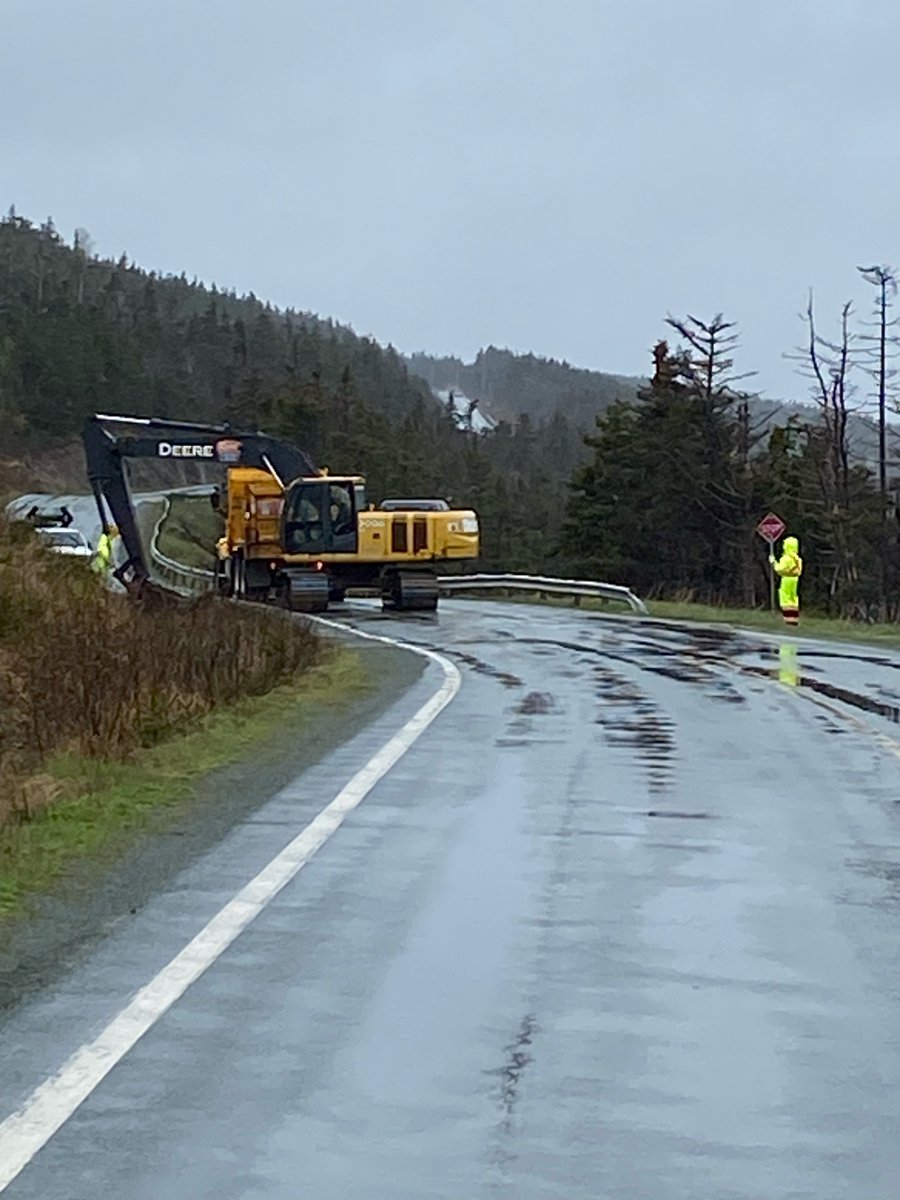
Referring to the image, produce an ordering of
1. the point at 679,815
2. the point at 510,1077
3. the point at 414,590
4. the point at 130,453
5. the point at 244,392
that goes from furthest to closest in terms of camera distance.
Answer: the point at 244,392 → the point at 414,590 → the point at 130,453 → the point at 679,815 → the point at 510,1077

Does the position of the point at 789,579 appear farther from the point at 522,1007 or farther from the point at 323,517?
the point at 522,1007

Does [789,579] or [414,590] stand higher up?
[789,579]

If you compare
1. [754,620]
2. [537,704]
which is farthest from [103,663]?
[754,620]

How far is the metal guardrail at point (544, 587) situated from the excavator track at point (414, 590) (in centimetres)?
417

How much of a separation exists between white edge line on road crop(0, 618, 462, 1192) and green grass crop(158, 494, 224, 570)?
49.1 m

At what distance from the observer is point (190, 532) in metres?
76.1

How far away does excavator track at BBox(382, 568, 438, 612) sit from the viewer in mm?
39625

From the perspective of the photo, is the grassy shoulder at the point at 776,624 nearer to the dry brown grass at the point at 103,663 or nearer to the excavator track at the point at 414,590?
the excavator track at the point at 414,590

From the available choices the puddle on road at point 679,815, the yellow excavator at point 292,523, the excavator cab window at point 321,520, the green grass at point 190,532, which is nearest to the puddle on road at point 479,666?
the puddle on road at point 679,815

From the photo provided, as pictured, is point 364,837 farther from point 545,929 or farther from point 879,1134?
point 879,1134

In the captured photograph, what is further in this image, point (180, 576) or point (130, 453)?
point (180, 576)

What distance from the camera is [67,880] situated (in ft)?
31.3

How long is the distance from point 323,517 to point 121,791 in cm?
2743

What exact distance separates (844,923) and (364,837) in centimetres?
311
